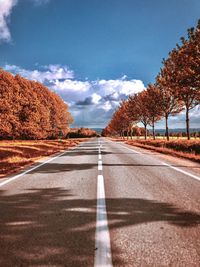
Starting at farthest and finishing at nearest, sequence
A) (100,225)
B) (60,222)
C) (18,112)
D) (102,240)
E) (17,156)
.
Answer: (18,112) < (17,156) < (60,222) < (100,225) < (102,240)

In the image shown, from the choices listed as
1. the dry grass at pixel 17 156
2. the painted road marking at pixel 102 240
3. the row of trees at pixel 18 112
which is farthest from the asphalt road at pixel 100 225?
the row of trees at pixel 18 112

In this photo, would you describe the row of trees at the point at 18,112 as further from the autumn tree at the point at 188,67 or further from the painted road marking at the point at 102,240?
the painted road marking at the point at 102,240

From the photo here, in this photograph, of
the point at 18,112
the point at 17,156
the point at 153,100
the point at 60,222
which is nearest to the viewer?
the point at 60,222

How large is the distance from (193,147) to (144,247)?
18272 mm

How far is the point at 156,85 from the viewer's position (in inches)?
1366

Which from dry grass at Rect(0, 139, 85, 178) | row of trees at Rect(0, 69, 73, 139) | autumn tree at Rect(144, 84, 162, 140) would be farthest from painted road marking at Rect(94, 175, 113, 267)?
autumn tree at Rect(144, 84, 162, 140)

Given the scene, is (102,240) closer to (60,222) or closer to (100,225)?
(100,225)

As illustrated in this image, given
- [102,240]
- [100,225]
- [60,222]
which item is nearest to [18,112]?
[60,222]

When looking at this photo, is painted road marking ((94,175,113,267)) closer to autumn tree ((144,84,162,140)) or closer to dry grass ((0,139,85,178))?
dry grass ((0,139,85,178))

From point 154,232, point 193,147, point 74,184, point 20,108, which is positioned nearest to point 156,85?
point 193,147

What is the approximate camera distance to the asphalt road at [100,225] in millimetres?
2750

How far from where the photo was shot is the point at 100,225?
3715 millimetres

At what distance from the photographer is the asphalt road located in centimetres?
275

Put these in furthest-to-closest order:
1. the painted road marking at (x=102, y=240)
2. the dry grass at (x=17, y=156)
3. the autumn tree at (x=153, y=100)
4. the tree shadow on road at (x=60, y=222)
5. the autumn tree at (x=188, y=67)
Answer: the autumn tree at (x=153, y=100) < the autumn tree at (x=188, y=67) < the dry grass at (x=17, y=156) < the tree shadow on road at (x=60, y=222) < the painted road marking at (x=102, y=240)
